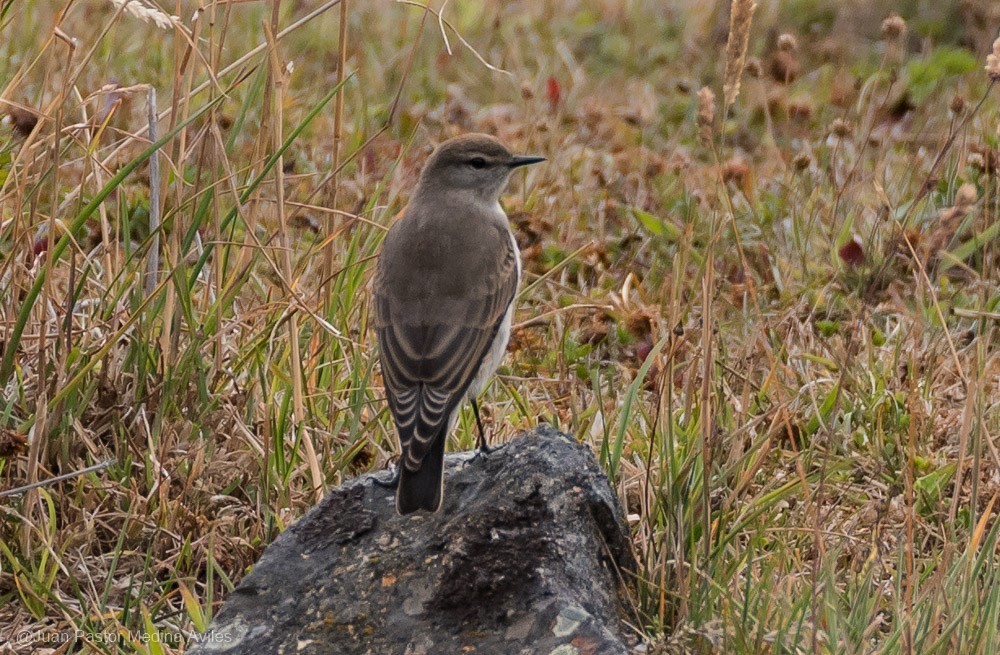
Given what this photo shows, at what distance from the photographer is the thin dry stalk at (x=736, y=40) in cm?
390

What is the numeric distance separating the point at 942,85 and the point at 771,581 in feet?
21.8

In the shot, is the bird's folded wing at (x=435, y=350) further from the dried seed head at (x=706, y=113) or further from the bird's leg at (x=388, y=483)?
the dried seed head at (x=706, y=113)

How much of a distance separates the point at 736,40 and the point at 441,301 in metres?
1.55

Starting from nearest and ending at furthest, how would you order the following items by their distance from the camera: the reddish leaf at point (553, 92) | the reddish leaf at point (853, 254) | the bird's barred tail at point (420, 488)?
the bird's barred tail at point (420, 488), the reddish leaf at point (853, 254), the reddish leaf at point (553, 92)

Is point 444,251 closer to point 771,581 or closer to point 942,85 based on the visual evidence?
point 771,581

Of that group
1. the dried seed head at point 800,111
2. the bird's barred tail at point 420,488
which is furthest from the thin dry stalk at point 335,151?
the dried seed head at point 800,111

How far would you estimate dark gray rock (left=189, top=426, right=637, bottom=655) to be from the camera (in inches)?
150

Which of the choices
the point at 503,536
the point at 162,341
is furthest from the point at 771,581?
A: the point at 162,341

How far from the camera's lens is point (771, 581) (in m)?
4.05

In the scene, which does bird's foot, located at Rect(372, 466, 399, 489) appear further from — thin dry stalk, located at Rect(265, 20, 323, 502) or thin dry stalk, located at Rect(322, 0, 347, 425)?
thin dry stalk, located at Rect(322, 0, 347, 425)

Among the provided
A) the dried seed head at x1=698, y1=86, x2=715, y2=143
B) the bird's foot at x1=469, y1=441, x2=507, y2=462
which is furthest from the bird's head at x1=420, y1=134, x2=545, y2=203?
the dried seed head at x1=698, y1=86, x2=715, y2=143

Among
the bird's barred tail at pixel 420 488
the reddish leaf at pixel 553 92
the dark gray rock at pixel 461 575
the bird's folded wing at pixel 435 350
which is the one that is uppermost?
the reddish leaf at pixel 553 92

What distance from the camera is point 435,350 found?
15.8 feet

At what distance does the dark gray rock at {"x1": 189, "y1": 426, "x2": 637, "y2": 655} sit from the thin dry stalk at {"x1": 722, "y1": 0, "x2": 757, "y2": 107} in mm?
1119
